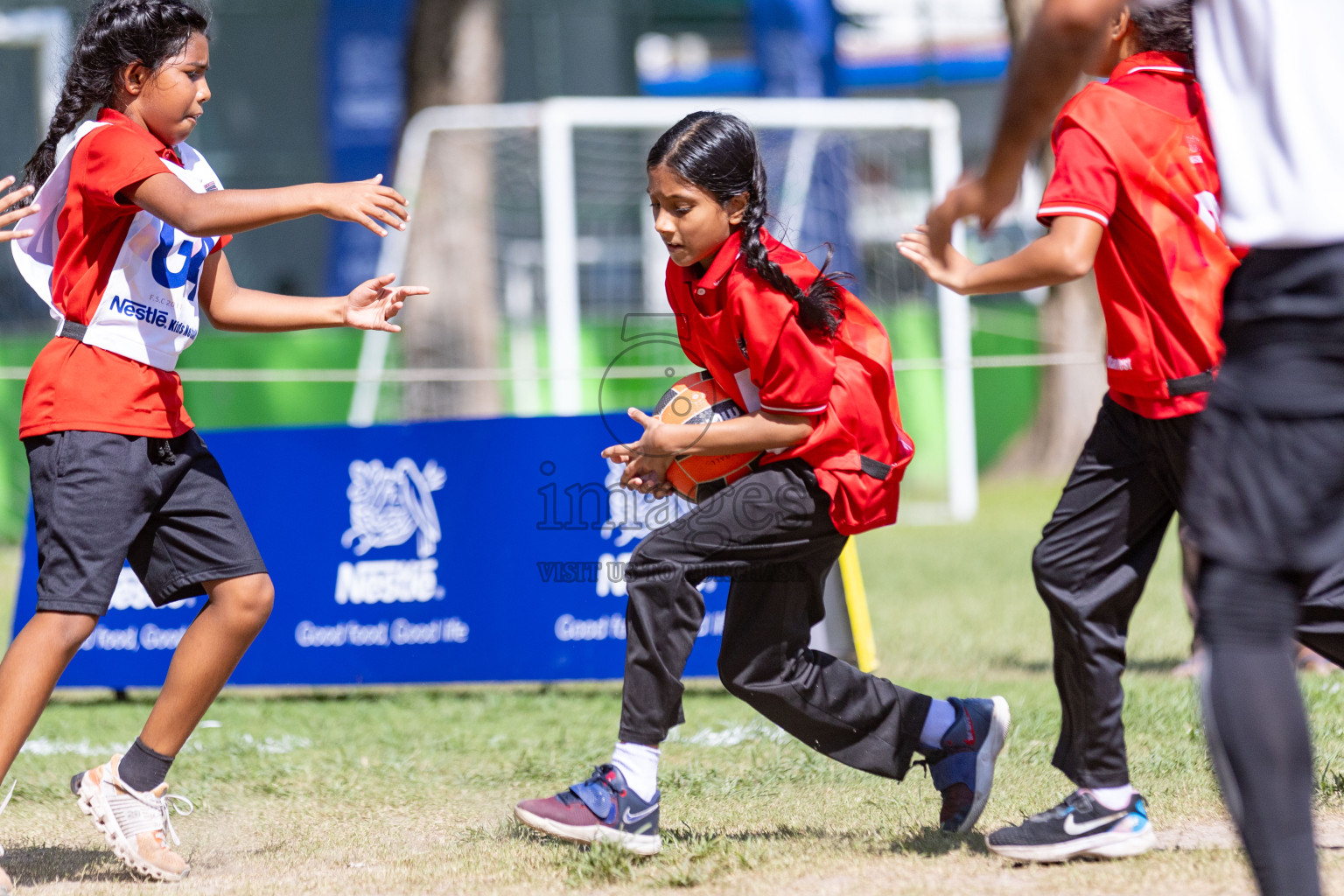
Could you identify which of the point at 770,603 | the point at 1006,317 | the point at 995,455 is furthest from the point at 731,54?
the point at 770,603

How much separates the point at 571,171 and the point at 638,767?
37.3 feet

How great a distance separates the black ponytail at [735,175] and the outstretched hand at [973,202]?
0.73 m

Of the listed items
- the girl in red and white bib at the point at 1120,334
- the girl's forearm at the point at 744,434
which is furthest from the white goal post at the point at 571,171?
the girl in red and white bib at the point at 1120,334

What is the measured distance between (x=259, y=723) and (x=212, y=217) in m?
3.23

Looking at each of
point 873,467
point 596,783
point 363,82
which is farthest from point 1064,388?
point 596,783

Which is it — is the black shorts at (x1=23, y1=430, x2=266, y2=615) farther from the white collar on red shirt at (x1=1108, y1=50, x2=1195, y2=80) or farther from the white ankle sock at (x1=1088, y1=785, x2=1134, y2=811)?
the white collar on red shirt at (x1=1108, y1=50, x2=1195, y2=80)

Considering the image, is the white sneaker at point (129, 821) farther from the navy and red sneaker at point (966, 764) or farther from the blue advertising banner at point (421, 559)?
the blue advertising banner at point (421, 559)

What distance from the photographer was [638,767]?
362cm

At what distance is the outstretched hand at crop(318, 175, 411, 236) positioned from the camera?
336 cm

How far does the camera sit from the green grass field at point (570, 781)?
11.4 feet

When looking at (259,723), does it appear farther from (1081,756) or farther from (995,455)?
(995,455)

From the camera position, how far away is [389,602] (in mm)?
6691

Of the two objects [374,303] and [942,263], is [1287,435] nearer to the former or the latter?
[942,263]

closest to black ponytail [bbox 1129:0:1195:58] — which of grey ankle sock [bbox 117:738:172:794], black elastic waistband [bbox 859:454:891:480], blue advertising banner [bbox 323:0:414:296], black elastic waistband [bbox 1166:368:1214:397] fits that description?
black elastic waistband [bbox 1166:368:1214:397]
